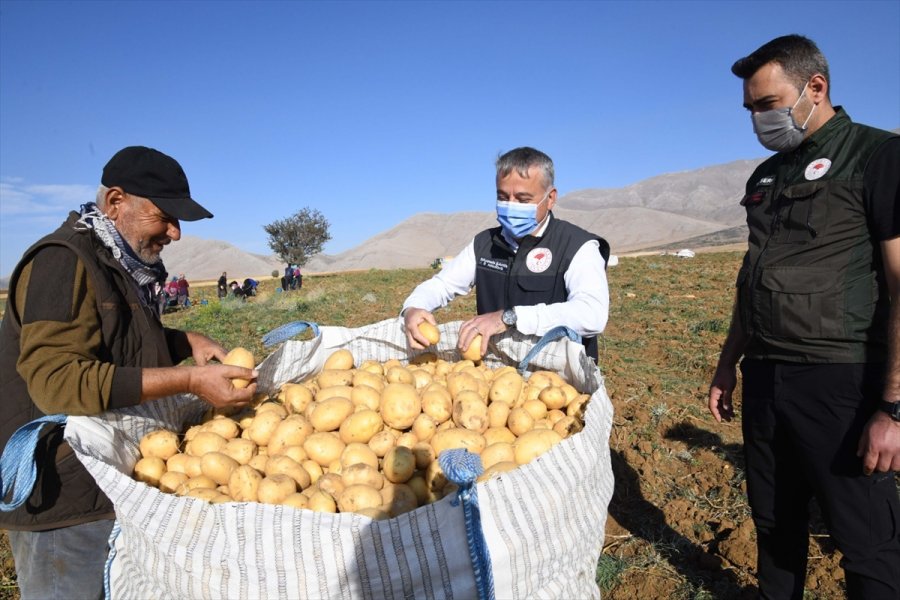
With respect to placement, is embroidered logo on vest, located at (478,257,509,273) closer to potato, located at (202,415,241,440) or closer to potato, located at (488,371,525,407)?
potato, located at (488,371,525,407)

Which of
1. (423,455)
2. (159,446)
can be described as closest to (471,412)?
(423,455)

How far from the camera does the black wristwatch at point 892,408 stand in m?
1.80

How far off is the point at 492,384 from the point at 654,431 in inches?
129

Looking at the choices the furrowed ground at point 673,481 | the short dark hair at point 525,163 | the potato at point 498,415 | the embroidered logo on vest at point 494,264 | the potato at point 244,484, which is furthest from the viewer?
the furrowed ground at point 673,481

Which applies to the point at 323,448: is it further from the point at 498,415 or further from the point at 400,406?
the point at 498,415

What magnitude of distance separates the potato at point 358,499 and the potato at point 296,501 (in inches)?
4.0

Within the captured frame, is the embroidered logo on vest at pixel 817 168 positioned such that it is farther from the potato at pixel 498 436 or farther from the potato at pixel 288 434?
the potato at pixel 288 434

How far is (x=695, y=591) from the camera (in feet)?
9.75

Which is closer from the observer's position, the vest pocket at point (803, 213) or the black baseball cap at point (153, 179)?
the black baseball cap at point (153, 179)

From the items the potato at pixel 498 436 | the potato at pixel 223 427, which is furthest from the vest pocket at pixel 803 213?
the potato at pixel 223 427

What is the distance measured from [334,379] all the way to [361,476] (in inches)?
27.3

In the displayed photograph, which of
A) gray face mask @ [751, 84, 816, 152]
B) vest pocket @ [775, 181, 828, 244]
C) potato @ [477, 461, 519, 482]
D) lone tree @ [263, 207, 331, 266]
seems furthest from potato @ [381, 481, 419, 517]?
lone tree @ [263, 207, 331, 266]

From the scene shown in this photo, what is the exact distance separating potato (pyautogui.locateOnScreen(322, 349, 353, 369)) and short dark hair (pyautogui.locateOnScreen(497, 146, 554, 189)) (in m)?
1.16

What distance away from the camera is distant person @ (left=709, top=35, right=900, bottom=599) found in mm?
1908
